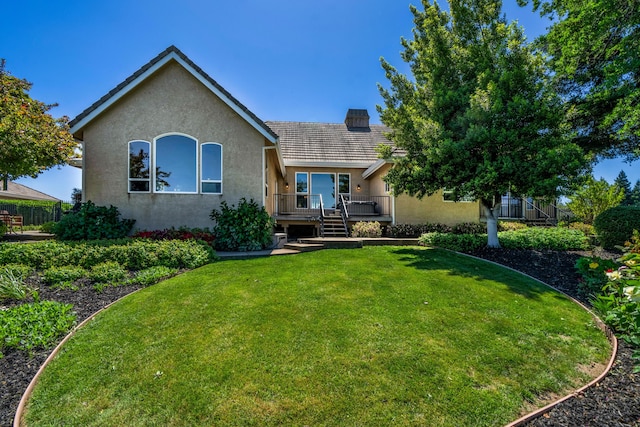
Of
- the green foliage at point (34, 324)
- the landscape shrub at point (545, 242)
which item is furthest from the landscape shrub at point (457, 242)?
the green foliage at point (34, 324)

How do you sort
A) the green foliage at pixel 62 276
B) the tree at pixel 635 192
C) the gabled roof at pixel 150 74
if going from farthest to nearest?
the tree at pixel 635 192
the gabled roof at pixel 150 74
the green foliage at pixel 62 276

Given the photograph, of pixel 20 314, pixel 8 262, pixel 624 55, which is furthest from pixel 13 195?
pixel 624 55

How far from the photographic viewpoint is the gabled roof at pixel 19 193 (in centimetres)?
2453

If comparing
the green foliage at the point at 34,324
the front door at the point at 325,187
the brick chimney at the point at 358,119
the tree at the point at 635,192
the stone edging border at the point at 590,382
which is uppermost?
the brick chimney at the point at 358,119

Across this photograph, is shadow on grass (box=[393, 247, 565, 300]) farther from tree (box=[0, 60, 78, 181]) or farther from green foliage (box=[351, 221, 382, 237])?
tree (box=[0, 60, 78, 181])

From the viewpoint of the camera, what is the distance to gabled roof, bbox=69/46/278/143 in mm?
9969

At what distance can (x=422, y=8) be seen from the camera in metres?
10.7

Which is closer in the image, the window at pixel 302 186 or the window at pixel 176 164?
the window at pixel 176 164

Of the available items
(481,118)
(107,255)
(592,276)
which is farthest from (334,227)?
(592,276)

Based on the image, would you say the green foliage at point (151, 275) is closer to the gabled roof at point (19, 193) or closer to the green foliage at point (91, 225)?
the green foliage at point (91, 225)

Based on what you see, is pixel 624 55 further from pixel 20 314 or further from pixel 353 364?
pixel 20 314

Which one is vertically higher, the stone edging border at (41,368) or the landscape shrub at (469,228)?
the landscape shrub at (469,228)

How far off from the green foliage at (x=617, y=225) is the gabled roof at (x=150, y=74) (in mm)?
11432

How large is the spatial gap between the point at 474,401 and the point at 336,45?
12.9 metres
